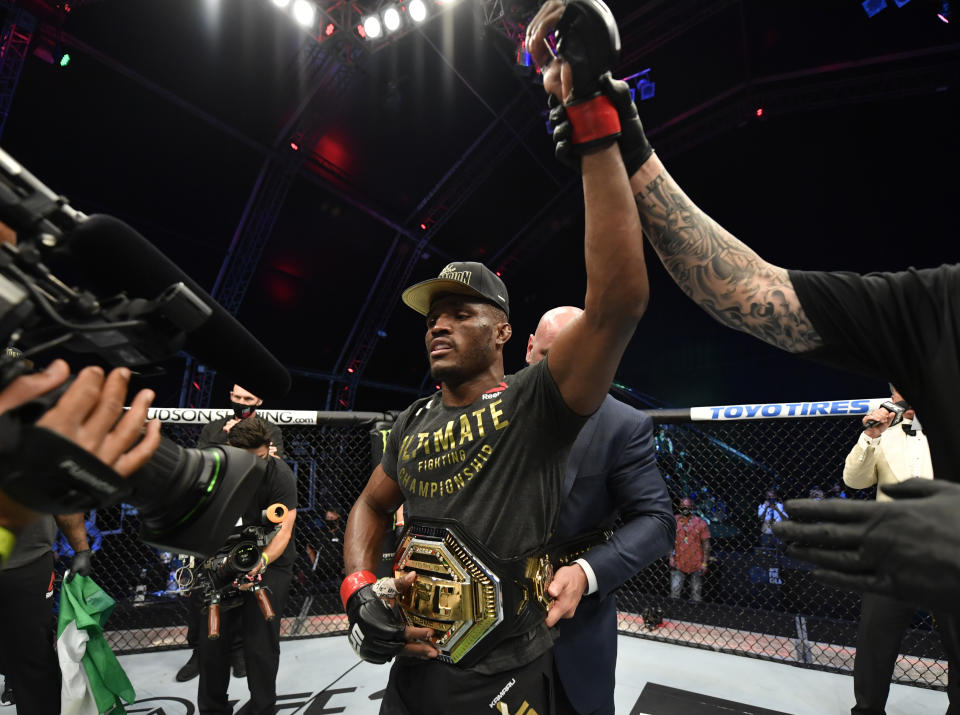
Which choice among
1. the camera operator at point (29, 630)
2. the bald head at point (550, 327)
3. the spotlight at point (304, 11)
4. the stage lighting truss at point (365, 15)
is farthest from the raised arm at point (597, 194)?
the spotlight at point (304, 11)

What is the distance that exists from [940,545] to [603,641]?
4.65ft

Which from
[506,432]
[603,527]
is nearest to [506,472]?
[506,432]

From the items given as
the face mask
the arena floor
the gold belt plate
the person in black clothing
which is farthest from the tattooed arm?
the face mask

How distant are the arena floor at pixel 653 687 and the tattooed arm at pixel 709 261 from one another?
8.70 ft

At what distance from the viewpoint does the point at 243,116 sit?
9.34m

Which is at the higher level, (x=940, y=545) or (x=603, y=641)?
(x=940, y=545)

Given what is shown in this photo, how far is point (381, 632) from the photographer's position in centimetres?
134

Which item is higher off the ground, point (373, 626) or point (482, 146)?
→ point (482, 146)

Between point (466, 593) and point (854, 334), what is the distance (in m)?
1.14

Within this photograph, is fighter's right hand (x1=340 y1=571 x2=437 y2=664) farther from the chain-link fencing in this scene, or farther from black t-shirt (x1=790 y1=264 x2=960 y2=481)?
the chain-link fencing

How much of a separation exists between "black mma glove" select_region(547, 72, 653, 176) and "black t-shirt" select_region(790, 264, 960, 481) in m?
0.50

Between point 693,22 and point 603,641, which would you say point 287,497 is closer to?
point 603,641

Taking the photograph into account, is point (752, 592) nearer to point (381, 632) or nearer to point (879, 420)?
point (879, 420)

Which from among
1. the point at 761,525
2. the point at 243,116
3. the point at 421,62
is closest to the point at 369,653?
the point at 761,525
